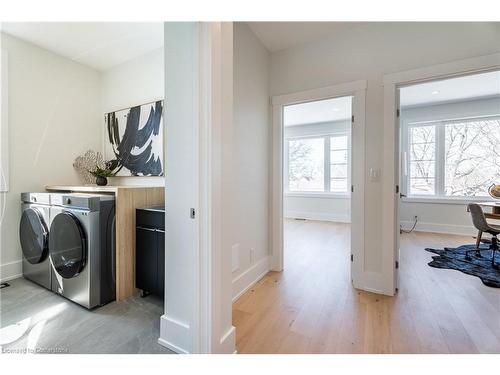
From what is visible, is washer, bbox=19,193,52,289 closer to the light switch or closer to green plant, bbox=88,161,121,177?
green plant, bbox=88,161,121,177

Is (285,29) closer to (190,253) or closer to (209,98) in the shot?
(209,98)

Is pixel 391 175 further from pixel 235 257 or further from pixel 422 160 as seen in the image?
pixel 422 160

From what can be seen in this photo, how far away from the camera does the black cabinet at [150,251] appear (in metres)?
1.79

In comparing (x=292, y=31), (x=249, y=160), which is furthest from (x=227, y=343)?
(x=292, y=31)

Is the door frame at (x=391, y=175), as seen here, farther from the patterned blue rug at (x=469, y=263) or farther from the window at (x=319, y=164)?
the window at (x=319, y=164)

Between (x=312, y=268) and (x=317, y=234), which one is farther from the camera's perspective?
(x=317, y=234)

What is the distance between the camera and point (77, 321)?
163 centimetres

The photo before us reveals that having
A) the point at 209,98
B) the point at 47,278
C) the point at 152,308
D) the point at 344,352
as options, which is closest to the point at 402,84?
the point at 209,98

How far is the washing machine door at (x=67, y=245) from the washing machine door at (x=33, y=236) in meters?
0.12

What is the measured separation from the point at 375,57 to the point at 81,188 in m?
3.03

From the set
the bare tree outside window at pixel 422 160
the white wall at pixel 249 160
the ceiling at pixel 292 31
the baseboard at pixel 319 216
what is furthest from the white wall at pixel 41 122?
the bare tree outside window at pixel 422 160

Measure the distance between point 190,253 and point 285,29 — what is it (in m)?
2.26

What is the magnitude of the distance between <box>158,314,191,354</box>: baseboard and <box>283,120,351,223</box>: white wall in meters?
5.12

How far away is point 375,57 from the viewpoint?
210 centimetres
